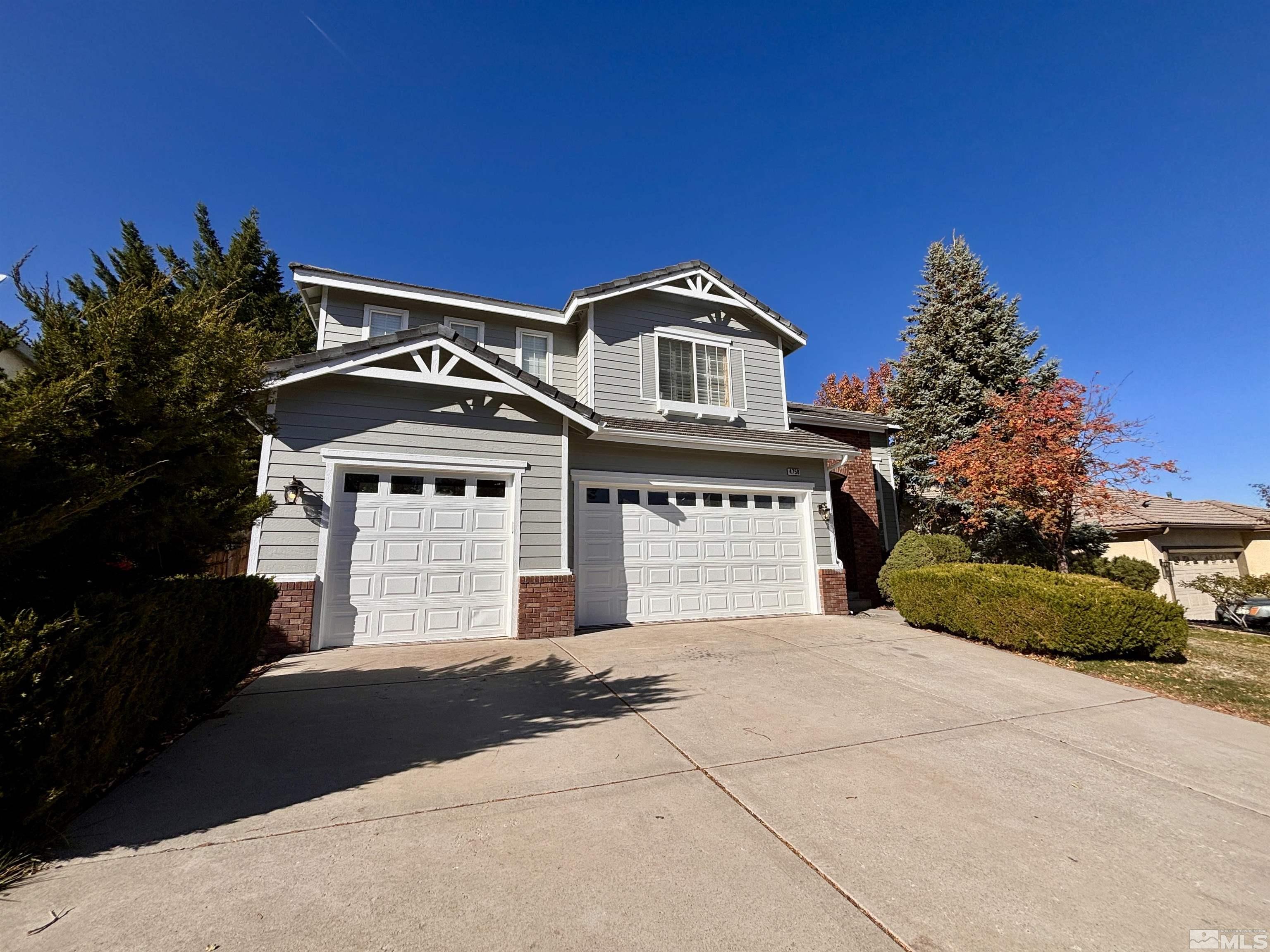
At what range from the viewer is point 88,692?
2.70m

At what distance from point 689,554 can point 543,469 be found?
3.39 m

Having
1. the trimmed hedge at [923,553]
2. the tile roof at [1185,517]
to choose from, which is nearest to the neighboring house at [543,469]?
the trimmed hedge at [923,553]

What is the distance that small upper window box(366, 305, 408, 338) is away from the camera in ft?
34.8

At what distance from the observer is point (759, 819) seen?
2906 millimetres

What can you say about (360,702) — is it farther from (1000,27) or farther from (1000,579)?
(1000,27)

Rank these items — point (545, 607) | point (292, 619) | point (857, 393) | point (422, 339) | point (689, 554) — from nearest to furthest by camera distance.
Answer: point (292, 619), point (422, 339), point (545, 607), point (689, 554), point (857, 393)

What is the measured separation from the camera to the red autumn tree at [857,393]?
26.8 meters

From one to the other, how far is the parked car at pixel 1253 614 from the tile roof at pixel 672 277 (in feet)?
42.9

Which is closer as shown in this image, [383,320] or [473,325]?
[383,320]

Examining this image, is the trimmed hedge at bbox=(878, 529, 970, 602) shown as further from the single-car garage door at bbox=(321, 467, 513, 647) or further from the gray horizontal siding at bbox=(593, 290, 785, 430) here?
the single-car garage door at bbox=(321, 467, 513, 647)

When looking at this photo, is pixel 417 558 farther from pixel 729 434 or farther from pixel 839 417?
pixel 839 417

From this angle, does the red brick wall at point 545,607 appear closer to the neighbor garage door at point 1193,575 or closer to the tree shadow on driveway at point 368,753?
the tree shadow on driveway at point 368,753

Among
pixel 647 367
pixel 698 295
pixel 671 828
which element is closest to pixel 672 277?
pixel 698 295

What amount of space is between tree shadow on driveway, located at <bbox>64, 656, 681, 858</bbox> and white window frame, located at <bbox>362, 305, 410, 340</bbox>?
Answer: 7.27 meters
